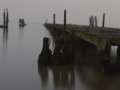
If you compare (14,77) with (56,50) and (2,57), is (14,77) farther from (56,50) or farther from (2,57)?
(2,57)

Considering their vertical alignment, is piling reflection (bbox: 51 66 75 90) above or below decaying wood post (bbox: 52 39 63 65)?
below

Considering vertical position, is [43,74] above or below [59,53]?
below

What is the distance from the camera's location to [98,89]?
8844 millimetres

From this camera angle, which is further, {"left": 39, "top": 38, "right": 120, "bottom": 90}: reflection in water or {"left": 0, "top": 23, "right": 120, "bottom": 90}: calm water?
{"left": 39, "top": 38, "right": 120, "bottom": 90}: reflection in water

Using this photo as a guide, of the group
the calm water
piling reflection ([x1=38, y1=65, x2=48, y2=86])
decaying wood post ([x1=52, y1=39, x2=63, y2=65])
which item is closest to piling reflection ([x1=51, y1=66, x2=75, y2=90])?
the calm water

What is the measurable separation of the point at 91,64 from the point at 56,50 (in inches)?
66.8

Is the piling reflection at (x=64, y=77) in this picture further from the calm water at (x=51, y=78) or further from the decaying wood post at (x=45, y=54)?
the decaying wood post at (x=45, y=54)

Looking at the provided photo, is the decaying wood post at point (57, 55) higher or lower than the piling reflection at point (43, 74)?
higher

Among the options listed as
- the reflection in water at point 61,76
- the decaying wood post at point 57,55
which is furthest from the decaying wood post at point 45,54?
the reflection in water at point 61,76

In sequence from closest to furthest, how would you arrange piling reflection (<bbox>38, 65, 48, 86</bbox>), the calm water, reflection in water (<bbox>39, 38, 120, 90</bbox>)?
1. the calm water
2. reflection in water (<bbox>39, 38, 120, 90</bbox>)
3. piling reflection (<bbox>38, 65, 48, 86</bbox>)

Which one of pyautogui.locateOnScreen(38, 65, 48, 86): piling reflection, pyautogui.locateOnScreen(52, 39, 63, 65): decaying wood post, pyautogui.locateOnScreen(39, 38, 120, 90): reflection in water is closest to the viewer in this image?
pyautogui.locateOnScreen(39, 38, 120, 90): reflection in water

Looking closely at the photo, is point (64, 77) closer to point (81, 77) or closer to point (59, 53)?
point (81, 77)

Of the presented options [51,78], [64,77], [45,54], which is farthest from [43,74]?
[45,54]

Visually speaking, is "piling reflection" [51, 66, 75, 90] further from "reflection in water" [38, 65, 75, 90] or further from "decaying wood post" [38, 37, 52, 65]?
"decaying wood post" [38, 37, 52, 65]
